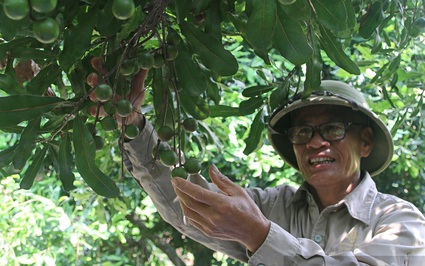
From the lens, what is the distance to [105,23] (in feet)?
3.84

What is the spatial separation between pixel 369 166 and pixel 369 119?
0.20m

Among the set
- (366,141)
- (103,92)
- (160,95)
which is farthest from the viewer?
(366,141)

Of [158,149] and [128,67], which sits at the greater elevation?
[128,67]

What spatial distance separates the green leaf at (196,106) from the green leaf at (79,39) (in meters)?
0.38

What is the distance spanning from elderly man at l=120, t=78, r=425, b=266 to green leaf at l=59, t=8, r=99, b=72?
381mm

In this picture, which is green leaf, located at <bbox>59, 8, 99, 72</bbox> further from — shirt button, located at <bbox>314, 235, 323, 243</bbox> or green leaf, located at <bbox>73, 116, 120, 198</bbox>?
shirt button, located at <bbox>314, 235, 323, 243</bbox>

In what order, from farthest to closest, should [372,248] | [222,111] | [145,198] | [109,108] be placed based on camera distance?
[145,198]
[222,111]
[372,248]
[109,108]

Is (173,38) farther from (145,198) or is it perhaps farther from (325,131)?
(145,198)

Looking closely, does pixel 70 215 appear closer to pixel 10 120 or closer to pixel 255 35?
pixel 10 120

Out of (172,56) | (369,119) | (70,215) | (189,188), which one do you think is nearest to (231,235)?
(189,188)

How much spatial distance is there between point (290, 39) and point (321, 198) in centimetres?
86

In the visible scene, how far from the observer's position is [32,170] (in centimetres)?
151

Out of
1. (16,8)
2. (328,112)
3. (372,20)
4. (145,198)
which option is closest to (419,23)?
(372,20)

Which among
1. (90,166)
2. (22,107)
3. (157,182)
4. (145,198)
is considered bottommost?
(145,198)
